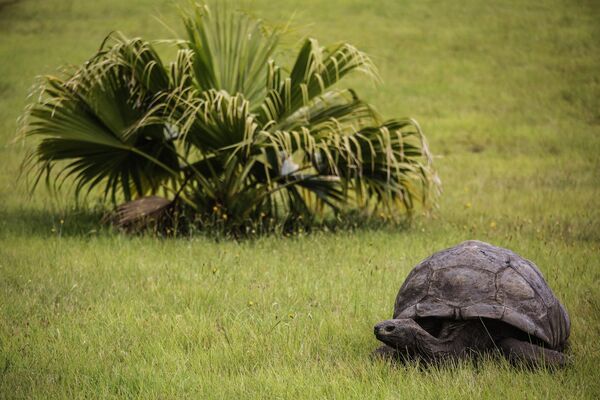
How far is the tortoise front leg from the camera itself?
407 cm

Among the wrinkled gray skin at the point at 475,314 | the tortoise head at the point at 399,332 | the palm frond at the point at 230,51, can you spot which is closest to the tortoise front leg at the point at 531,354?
the wrinkled gray skin at the point at 475,314

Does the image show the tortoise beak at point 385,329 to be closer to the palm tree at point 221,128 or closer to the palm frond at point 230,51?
the palm tree at point 221,128

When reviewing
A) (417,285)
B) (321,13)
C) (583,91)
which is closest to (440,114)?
(583,91)

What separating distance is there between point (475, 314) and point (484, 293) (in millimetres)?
146

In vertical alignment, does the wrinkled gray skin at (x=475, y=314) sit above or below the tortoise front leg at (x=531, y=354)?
above

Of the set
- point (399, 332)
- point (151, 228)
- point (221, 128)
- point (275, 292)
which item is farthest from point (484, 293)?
point (151, 228)

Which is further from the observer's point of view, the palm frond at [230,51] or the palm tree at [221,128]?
the palm frond at [230,51]

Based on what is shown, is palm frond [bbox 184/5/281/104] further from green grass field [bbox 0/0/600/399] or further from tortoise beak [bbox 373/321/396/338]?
tortoise beak [bbox 373/321/396/338]

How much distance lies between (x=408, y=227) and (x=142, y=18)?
1894cm

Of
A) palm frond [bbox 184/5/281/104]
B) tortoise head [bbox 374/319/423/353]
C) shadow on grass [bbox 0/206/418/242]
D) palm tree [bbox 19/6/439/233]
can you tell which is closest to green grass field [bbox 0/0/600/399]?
shadow on grass [bbox 0/206/418/242]

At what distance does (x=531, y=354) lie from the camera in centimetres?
407

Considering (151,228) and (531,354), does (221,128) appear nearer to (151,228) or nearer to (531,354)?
(151,228)

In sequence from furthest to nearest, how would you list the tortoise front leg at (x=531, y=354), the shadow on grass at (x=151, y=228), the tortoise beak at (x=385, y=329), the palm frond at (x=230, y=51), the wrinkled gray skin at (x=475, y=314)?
the palm frond at (x=230, y=51) < the shadow on grass at (x=151, y=228) < the tortoise front leg at (x=531, y=354) < the wrinkled gray skin at (x=475, y=314) < the tortoise beak at (x=385, y=329)

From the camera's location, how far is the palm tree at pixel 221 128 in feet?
24.7
